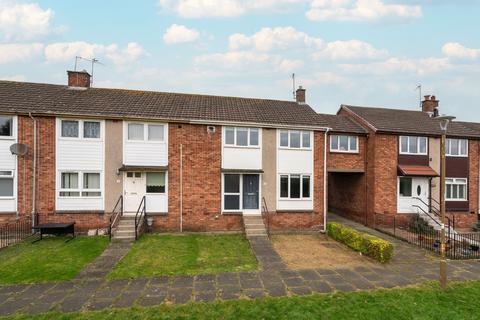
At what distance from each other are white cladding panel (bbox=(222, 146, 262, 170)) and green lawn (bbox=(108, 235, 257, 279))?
11.5 ft

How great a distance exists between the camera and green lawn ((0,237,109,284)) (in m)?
7.42

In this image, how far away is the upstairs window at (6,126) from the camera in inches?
464

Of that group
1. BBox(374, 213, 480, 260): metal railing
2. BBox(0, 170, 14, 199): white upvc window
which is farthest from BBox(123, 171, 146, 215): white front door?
BBox(374, 213, 480, 260): metal railing

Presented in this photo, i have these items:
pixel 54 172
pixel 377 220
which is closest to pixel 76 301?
pixel 54 172

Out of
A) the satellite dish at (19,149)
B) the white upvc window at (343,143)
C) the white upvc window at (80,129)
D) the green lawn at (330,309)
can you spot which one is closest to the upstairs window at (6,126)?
the satellite dish at (19,149)

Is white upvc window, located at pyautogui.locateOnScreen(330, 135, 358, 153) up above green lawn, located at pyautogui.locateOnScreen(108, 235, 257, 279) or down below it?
above

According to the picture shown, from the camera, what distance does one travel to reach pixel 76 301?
6082 mm

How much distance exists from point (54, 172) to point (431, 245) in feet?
56.8

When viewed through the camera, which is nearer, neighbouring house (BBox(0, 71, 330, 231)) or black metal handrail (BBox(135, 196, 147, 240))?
neighbouring house (BBox(0, 71, 330, 231))

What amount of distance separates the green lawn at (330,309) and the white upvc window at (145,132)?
850 cm

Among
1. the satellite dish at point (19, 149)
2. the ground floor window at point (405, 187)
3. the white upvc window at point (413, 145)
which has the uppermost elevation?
the white upvc window at point (413, 145)

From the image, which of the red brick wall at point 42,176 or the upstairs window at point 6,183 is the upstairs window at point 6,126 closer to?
the red brick wall at point 42,176

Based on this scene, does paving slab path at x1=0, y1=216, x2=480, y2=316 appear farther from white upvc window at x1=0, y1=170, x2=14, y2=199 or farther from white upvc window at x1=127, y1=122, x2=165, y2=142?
white upvc window at x1=0, y1=170, x2=14, y2=199

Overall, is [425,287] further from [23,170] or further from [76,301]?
[23,170]
